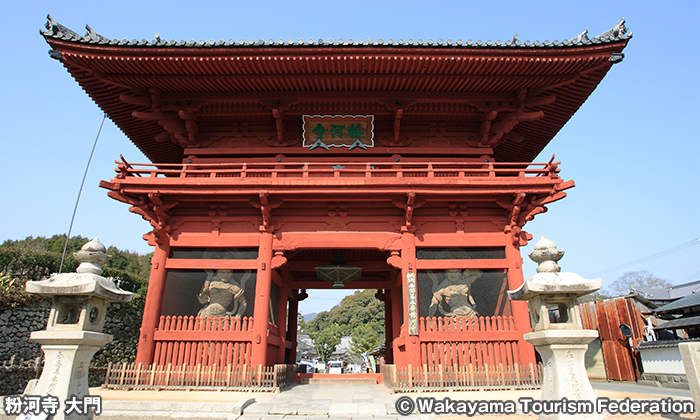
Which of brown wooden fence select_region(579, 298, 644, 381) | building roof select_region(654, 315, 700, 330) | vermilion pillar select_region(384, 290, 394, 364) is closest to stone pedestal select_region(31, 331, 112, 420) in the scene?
vermilion pillar select_region(384, 290, 394, 364)

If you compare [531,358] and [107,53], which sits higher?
[107,53]

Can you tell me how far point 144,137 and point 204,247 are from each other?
5239 mm

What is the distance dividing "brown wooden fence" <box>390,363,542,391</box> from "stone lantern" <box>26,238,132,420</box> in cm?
649

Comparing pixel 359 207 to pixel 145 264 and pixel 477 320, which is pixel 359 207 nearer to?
pixel 477 320

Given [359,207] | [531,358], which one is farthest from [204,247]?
[531,358]

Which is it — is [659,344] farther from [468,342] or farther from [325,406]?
[325,406]

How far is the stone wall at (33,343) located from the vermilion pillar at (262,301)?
312 inches

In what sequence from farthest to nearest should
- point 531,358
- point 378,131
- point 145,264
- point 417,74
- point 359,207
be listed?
point 145,264, point 378,131, point 359,207, point 417,74, point 531,358

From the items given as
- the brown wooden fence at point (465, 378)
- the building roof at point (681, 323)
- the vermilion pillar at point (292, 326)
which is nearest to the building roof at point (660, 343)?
the building roof at point (681, 323)

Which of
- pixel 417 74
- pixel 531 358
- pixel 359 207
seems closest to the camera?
pixel 531 358

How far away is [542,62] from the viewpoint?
9.96 m

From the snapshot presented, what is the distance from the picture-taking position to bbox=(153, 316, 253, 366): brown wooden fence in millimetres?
9656

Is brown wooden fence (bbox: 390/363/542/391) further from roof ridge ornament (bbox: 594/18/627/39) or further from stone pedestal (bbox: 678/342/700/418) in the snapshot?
roof ridge ornament (bbox: 594/18/627/39)

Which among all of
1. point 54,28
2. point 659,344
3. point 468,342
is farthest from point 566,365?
point 54,28
